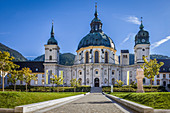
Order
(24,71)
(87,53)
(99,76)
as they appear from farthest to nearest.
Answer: (87,53), (99,76), (24,71)

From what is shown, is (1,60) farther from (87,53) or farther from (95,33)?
(95,33)

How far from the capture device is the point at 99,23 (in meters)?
93.5

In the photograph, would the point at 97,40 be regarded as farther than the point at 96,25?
No

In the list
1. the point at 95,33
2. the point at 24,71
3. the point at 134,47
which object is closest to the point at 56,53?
the point at 95,33

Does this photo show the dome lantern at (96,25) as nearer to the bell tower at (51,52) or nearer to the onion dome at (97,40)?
the onion dome at (97,40)

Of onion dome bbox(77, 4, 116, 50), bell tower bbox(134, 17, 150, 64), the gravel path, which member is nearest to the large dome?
onion dome bbox(77, 4, 116, 50)

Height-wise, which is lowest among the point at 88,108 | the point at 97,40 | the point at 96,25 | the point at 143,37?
the point at 88,108

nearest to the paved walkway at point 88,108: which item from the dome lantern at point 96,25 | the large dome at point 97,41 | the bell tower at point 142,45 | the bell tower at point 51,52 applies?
the bell tower at point 142,45

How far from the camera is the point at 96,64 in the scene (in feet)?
253

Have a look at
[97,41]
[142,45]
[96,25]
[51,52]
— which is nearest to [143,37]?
[142,45]

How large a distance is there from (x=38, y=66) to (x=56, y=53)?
11210 mm

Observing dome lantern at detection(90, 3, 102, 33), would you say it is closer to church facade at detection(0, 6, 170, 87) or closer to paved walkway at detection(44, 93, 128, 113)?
church facade at detection(0, 6, 170, 87)

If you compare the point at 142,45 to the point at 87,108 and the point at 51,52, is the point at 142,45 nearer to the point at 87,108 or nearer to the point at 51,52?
the point at 51,52

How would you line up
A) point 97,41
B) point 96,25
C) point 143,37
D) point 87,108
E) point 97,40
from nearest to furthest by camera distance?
point 87,108 → point 143,37 → point 97,41 → point 97,40 → point 96,25
